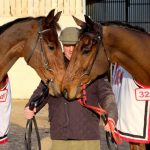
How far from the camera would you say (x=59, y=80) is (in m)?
4.16

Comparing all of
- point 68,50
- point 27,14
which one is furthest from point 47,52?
point 27,14

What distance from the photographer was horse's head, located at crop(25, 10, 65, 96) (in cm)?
418

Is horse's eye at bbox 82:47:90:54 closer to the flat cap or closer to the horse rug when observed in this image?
the flat cap

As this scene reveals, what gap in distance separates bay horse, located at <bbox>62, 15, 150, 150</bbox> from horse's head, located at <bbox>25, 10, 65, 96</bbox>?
0.13m

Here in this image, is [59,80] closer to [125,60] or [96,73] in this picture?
[96,73]

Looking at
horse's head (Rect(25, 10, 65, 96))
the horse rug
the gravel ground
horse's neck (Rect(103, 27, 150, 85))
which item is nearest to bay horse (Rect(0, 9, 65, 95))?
horse's head (Rect(25, 10, 65, 96))

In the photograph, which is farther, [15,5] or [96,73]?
[15,5]

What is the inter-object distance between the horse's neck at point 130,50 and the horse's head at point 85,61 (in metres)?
0.10

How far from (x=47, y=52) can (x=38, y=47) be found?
0.32 ft

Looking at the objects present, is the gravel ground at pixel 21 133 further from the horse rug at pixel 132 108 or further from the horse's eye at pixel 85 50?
the horse's eye at pixel 85 50

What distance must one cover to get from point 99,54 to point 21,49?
0.64 meters

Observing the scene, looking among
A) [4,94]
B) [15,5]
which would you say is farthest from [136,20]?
[4,94]

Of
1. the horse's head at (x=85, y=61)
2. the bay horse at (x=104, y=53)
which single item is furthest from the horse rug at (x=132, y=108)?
the horse's head at (x=85, y=61)

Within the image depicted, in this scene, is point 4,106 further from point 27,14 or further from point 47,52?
point 27,14
